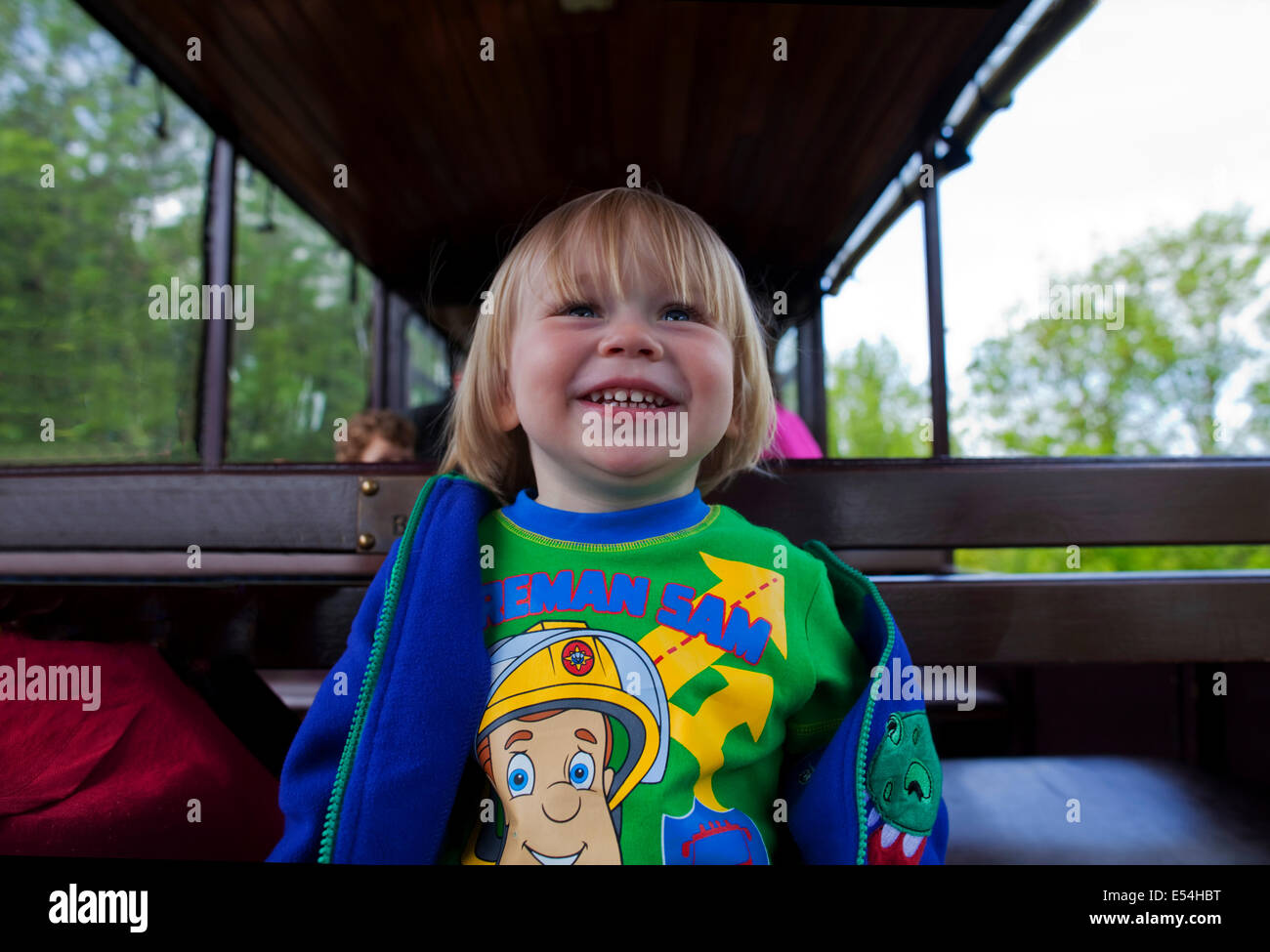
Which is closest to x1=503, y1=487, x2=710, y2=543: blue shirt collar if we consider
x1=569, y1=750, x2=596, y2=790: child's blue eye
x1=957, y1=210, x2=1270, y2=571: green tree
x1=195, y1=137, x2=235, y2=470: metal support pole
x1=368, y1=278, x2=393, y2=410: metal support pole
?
x1=569, y1=750, x2=596, y2=790: child's blue eye

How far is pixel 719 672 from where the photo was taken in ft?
2.54

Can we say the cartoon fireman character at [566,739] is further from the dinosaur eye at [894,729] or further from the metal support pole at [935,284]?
the metal support pole at [935,284]

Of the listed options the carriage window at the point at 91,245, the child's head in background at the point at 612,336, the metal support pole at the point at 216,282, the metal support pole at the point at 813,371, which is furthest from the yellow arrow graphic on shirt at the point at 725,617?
the metal support pole at the point at 216,282

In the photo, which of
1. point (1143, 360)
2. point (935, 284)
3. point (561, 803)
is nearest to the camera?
point (561, 803)

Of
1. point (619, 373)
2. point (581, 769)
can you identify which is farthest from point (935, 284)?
point (581, 769)

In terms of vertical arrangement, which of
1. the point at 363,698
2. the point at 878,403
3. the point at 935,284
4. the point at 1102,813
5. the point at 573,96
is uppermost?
the point at 573,96

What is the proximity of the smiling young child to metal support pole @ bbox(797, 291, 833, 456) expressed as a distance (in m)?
0.51

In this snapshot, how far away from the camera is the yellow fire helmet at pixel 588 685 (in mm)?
744

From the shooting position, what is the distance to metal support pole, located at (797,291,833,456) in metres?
1.36

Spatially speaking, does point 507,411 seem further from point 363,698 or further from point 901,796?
point 901,796

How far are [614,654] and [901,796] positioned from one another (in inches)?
12.3

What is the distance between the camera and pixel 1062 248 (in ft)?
4.21

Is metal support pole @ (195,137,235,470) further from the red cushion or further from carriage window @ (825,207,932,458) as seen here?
carriage window @ (825,207,932,458)
